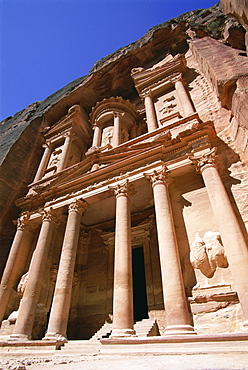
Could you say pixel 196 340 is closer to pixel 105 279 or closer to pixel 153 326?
pixel 153 326

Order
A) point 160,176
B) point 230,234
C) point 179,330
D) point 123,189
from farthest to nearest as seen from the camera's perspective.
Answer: point 123,189, point 160,176, point 230,234, point 179,330

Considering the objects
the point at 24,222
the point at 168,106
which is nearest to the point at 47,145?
the point at 24,222

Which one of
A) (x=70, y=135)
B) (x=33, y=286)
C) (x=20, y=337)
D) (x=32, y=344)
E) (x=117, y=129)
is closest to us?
(x=32, y=344)

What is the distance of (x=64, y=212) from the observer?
11383 mm

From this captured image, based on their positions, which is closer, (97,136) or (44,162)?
(97,136)

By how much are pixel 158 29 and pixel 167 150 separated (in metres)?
14.1

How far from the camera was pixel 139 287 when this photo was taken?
1131cm

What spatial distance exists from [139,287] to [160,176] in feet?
20.7

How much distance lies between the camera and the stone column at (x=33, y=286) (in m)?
8.06

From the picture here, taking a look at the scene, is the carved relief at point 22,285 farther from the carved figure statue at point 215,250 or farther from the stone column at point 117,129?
the stone column at point 117,129

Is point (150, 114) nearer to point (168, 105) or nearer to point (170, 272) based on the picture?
point (168, 105)

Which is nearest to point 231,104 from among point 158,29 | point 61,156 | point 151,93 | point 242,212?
point 242,212

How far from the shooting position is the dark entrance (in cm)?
1059

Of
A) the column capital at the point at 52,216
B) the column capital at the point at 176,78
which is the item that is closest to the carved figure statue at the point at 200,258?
the column capital at the point at 52,216
